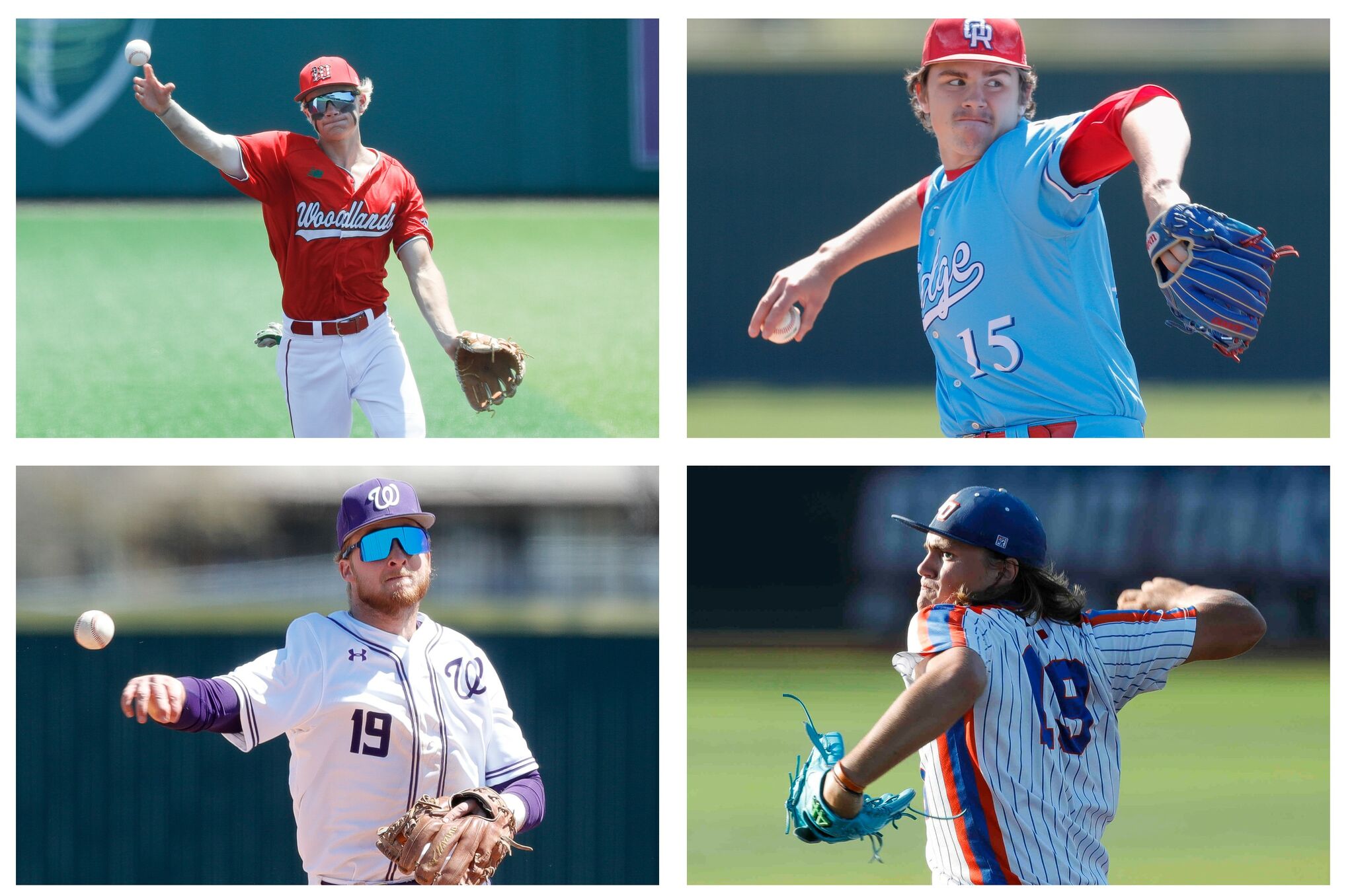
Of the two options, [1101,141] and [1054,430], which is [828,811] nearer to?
[1054,430]

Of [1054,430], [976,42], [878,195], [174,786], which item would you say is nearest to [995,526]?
[1054,430]

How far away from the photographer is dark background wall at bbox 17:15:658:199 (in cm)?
852

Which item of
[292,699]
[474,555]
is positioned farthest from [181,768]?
[292,699]

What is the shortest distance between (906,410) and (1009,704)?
4.46 metres

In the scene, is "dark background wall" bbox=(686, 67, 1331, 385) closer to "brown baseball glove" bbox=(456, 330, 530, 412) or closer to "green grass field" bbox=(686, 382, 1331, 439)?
"green grass field" bbox=(686, 382, 1331, 439)

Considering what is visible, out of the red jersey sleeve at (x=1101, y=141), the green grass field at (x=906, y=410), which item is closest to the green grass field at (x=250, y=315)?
the green grass field at (x=906, y=410)

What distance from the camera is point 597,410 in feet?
21.2

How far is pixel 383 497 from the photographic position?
117 inches

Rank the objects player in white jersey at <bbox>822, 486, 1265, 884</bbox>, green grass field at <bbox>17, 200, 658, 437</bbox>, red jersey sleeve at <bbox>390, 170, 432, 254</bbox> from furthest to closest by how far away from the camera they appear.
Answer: green grass field at <bbox>17, 200, 658, 437</bbox> → red jersey sleeve at <bbox>390, 170, 432, 254</bbox> → player in white jersey at <bbox>822, 486, 1265, 884</bbox>

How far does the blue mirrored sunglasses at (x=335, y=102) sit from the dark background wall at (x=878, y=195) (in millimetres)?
3170

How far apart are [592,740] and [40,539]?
6.94 ft

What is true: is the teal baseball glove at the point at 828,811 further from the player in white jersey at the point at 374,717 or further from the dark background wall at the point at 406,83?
the dark background wall at the point at 406,83

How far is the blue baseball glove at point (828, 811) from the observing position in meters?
2.49

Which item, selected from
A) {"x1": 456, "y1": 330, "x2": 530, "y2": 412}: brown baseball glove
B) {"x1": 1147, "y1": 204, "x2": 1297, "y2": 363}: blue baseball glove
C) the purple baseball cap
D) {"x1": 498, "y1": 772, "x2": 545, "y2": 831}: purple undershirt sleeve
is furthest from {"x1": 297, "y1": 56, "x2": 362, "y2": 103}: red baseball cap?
{"x1": 1147, "y1": 204, "x2": 1297, "y2": 363}: blue baseball glove
